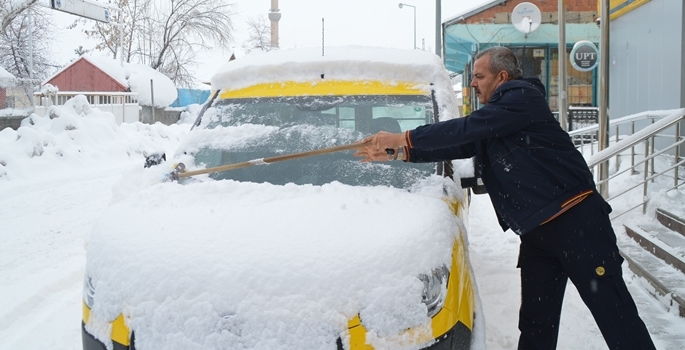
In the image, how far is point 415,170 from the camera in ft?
11.1

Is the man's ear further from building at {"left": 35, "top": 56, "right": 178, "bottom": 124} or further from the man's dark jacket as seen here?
building at {"left": 35, "top": 56, "right": 178, "bottom": 124}

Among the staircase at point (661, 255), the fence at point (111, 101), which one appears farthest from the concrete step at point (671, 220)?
the fence at point (111, 101)

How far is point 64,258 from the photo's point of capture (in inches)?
241

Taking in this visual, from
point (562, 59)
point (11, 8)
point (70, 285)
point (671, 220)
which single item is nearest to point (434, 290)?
point (70, 285)

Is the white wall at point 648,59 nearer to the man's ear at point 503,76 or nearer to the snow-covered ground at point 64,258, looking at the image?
the snow-covered ground at point 64,258

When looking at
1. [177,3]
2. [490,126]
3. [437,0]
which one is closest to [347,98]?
[490,126]

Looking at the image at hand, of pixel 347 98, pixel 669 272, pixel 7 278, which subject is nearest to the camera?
pixel 347 98

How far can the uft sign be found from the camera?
10.4 m

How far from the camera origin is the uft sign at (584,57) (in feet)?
34.1

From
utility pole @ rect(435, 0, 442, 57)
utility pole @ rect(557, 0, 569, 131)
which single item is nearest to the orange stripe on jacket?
utility pole @ rect(557, 0, 569, 131)

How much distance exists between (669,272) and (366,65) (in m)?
2.96

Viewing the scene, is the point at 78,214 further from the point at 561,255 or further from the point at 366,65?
the point at 561,255

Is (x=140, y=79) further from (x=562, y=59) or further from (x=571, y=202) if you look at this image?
(x=571, y=202)

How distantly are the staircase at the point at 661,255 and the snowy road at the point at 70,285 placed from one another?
0.36 feet
